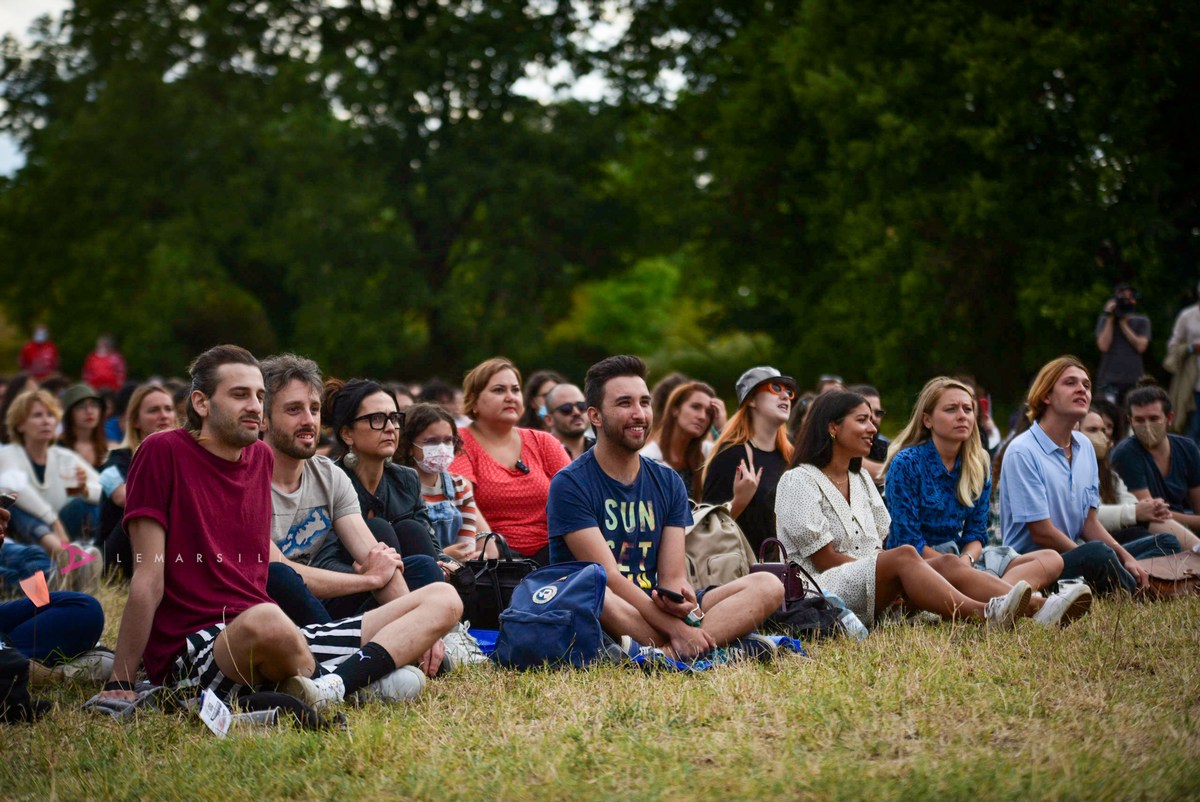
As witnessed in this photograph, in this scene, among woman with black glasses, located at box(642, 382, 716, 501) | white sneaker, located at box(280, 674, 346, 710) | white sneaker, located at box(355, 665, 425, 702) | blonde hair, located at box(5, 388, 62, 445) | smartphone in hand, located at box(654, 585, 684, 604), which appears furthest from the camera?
blonde hair, located at box(5, 388, 62, 445)

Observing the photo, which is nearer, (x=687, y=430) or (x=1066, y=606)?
(x=1066, y=606)

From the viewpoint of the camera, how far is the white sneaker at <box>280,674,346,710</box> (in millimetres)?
5316

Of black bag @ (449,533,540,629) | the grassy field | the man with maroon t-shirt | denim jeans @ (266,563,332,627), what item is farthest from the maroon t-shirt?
black bag @ (449,533,540,629)

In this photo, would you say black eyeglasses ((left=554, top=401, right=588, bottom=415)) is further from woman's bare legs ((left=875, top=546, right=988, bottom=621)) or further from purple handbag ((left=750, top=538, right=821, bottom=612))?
woman's bare legs ((left=875, top=546, right=988, bottom=621))

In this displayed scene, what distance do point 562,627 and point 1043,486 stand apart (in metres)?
3.48

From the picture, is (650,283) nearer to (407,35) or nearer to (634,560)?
(407,35)

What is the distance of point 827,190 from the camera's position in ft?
73.8

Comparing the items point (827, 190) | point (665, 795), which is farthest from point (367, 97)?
point (665, 795)

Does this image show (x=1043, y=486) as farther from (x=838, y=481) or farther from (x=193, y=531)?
(x=193, y=531)

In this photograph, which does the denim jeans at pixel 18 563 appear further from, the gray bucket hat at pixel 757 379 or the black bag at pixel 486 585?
the gray bucket hat at pixel 757 379

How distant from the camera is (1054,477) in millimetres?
8203

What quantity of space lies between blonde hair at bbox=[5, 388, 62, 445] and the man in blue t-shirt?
488 cm

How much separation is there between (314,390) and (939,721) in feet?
10.7

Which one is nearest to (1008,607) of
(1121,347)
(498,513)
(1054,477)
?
(1054,477)
